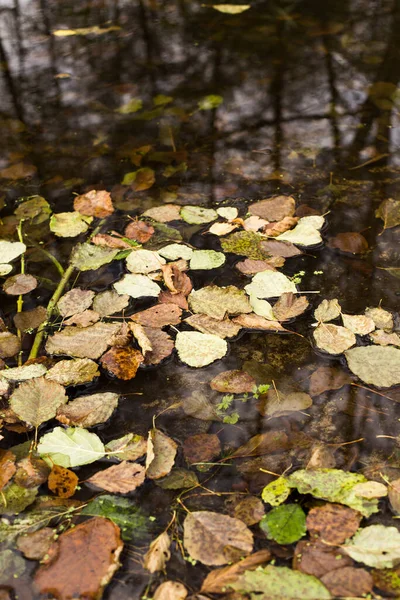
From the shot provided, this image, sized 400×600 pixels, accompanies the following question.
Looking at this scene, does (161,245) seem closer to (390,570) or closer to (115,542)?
(115,542)

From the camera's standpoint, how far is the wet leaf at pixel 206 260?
77.2 inches

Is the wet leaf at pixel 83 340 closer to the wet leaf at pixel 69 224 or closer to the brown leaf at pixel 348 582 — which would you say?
the wet leaf at pixel 69 224

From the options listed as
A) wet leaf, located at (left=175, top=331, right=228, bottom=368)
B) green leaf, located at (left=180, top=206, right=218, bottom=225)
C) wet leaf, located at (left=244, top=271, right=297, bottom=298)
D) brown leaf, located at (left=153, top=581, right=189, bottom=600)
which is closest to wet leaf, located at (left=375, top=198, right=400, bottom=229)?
wet leaf, located at (left=244, top=271, right=297, bottom=298)

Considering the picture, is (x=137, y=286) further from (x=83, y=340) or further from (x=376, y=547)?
(x=376, y=547)

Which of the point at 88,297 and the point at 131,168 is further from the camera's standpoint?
the point at 131,168

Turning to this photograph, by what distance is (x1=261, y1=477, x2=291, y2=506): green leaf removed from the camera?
1310mm

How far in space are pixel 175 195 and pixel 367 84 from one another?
4.46 ft

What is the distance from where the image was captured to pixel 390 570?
1171 mm

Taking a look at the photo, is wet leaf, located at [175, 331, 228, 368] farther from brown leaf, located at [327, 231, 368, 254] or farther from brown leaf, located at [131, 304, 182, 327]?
brown leaf, located at [327, 231, 368, 254]

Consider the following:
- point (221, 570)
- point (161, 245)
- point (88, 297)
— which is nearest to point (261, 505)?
point (221, 570)

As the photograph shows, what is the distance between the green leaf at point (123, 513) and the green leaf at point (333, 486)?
1.17 ft

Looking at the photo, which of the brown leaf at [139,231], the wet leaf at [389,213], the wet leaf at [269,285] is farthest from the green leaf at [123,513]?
the wet leaf at [389,213]

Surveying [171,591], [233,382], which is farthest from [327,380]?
[171,591]

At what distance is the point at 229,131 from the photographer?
2.72m
